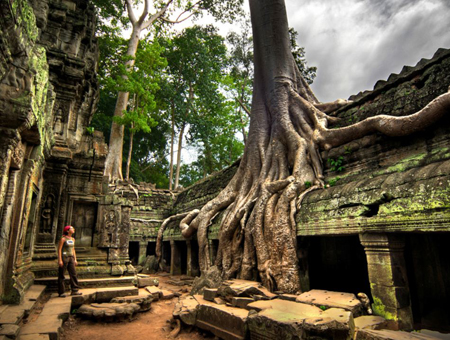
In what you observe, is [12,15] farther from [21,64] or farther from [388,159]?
[388,159]

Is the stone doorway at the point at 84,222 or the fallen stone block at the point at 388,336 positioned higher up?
the stone doorway at the point at 84,222

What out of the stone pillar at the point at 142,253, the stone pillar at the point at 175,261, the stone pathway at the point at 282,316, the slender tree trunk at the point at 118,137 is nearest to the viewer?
the stone pathway at the point at 282,316

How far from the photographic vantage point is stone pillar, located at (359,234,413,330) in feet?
11.6

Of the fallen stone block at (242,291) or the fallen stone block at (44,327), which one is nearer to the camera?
the fallen stone block at (44,327)

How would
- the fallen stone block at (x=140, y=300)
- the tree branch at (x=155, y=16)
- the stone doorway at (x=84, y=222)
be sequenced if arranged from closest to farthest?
1. the fallen stone block at (x=140, y=300)
2. the stone doorway at (x=84, y=222)
3. the tree branch at (x=155, y=16)

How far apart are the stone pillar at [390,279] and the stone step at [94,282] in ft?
Answer: 15.2

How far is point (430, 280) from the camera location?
429 cm

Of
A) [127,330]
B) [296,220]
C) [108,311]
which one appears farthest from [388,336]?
[108,311]

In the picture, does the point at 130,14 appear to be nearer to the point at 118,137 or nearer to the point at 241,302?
the point at 118,137

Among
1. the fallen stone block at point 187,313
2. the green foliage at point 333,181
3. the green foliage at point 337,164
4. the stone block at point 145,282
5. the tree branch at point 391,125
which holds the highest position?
the tree branch at point 391,125

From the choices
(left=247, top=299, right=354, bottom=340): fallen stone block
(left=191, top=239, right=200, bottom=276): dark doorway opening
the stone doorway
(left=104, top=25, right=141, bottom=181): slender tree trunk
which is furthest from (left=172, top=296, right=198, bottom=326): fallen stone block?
(left=104, top=25, right=141, bottom=181): slender tree trunk

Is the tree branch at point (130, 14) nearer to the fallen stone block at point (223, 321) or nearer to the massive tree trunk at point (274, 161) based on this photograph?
the massive tree trunk at point (274, 161)

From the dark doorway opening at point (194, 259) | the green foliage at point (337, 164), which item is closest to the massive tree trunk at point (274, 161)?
the green foliage at point (337, 164)

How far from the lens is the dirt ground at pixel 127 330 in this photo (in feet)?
13.6
